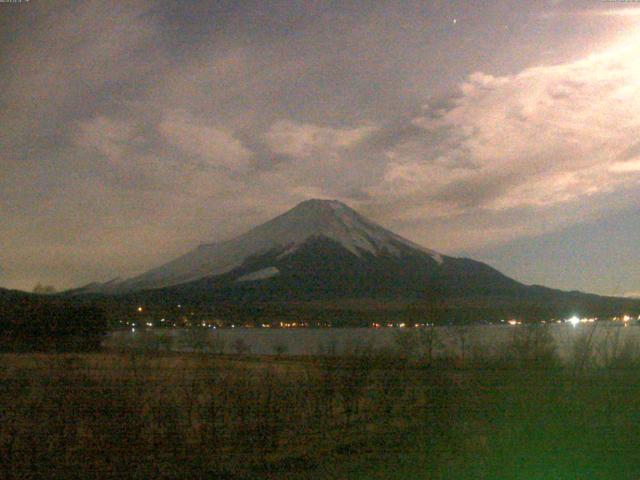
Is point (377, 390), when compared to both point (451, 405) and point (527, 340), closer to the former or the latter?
point (451, 405)

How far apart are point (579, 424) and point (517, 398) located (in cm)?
129

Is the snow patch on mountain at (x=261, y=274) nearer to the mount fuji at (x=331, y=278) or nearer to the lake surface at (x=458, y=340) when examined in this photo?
the mount fuji at (x=331, y=278)

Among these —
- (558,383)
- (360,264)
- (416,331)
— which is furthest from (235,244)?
(558,383)

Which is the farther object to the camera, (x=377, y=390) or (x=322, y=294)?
(x=322, y=294)

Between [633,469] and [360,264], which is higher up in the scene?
[360,264]

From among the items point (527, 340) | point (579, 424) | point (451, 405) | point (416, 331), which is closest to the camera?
point (579, 424)

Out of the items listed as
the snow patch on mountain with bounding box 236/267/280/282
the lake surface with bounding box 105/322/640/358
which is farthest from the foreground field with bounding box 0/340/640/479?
the snow patch on mountain with bounding box 236/267/280/282

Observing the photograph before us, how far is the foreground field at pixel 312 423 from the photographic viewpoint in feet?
25.3

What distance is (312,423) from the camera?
32.7 feet

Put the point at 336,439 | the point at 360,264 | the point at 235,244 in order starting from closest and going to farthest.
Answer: the point at 336,439 < the point at 360,264 < the point at 235,244

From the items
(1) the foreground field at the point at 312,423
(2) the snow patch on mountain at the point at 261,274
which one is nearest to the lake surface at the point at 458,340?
(1) the foreground field at the point at 312,423

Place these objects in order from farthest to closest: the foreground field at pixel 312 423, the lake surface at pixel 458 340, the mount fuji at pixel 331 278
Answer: the mount fuji at pixel 331 278 < the lake surface at pixel 458 340 < the foreground field at pixel 312 423

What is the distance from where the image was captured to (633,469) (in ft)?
25.6

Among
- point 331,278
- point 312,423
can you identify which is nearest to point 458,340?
point 312,423
